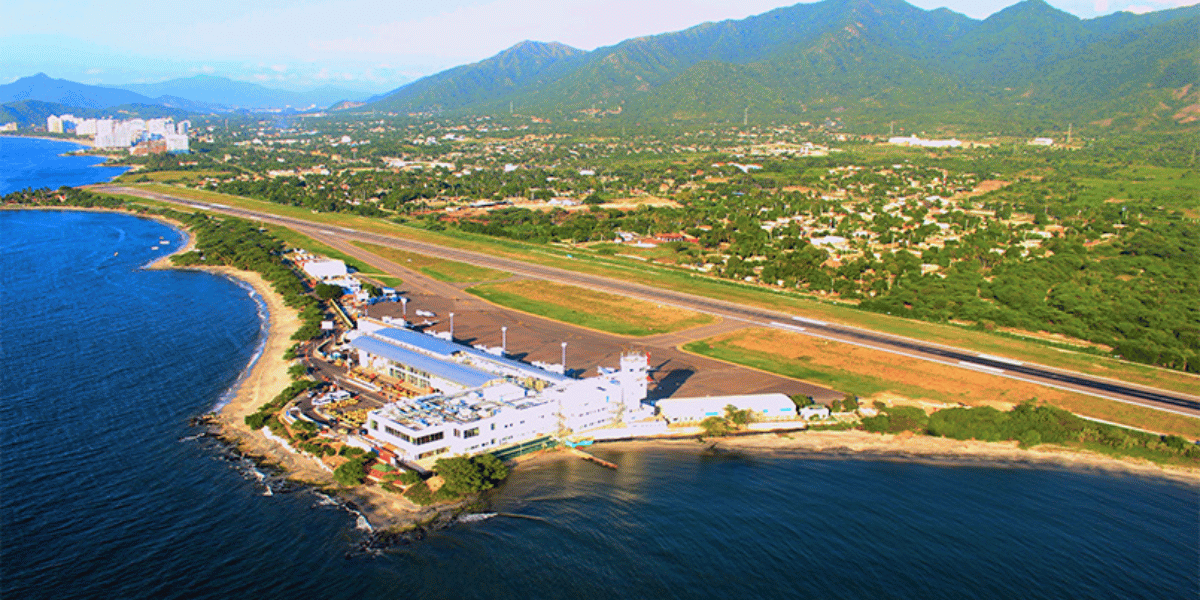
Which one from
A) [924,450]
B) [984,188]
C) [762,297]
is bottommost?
[924,450]

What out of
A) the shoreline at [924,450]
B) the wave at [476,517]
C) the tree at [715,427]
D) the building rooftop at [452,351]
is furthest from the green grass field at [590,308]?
the wave at [476,517]

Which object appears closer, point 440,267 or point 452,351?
point 452,351

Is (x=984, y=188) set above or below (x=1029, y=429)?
above

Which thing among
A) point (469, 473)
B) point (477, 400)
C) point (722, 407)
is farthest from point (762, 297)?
point (469, 473)

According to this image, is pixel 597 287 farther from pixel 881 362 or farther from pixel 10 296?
pixel 10 296

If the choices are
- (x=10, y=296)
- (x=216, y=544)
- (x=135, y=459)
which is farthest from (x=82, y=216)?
(x=216, y=544)

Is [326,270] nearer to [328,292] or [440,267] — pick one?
[328,292]

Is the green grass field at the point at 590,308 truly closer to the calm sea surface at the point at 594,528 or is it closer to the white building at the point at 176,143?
the calm sea surface at the point at 594,528

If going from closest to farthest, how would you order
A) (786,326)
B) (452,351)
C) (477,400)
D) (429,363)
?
(477,400) < (429,363) < (452,351) < (786,326)
